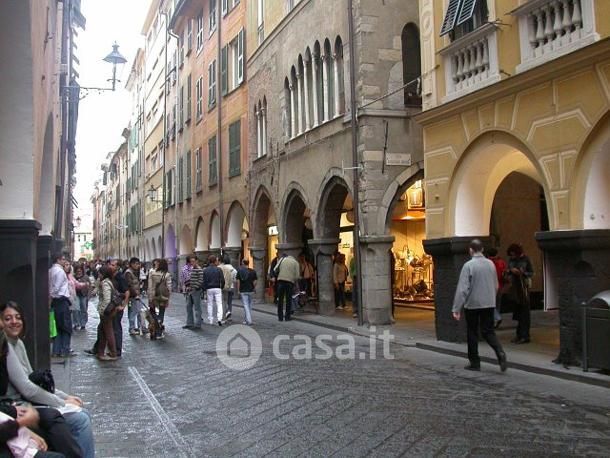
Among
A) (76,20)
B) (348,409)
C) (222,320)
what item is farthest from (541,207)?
(76,20)

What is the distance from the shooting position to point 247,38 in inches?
976

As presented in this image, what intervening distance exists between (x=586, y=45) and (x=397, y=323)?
8363 millimetres

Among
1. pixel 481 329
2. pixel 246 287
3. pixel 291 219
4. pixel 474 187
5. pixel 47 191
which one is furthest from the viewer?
pixel 291 219

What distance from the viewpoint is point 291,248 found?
20469 millimetres

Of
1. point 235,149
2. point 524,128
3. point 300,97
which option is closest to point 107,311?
point 524,128

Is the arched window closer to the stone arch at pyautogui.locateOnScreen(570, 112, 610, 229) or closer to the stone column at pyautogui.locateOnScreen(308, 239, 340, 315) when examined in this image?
the stone column at pyautogui.locateOnScreen(308, 239, 340, 315)

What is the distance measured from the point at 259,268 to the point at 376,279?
899cm

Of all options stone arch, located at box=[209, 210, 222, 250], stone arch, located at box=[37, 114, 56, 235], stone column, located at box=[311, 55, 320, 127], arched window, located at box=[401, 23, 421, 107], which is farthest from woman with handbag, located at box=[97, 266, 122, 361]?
stone arch, located at box=[209, 210, 222, 250]

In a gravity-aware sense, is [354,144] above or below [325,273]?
above

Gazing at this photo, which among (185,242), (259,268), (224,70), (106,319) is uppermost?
(224,70)

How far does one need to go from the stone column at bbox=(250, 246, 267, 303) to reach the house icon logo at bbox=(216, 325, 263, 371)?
722 centimetres

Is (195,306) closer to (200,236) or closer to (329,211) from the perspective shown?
(329,211)

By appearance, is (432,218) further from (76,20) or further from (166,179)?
(166,179)

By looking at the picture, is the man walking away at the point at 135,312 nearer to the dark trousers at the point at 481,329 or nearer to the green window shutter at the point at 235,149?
the dark trousers at the point at 481,329
